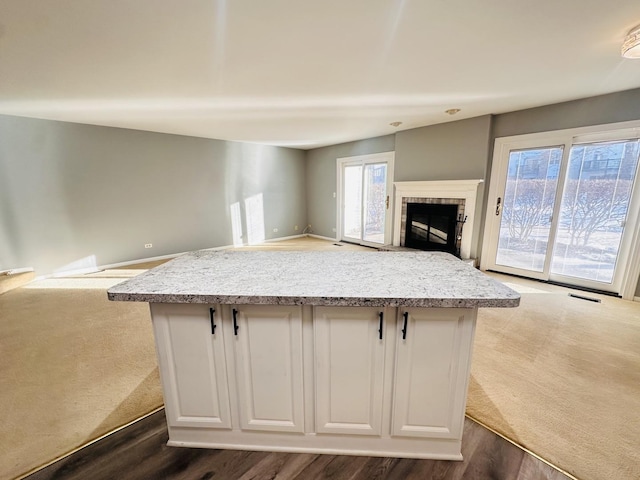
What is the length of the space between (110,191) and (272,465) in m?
5.05

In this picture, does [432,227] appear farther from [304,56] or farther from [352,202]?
[304,56]

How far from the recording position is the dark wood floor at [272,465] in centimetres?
126

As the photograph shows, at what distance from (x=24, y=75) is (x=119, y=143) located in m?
2.15

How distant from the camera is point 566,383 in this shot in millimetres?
1860

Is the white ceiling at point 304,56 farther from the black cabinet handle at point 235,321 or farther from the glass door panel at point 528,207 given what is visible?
the black cabinet handle at point 235,321

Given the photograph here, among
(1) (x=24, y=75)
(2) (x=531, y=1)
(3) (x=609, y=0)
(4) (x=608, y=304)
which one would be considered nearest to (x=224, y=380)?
(2) (x=531, y=1)

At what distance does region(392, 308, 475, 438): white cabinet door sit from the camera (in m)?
1.19

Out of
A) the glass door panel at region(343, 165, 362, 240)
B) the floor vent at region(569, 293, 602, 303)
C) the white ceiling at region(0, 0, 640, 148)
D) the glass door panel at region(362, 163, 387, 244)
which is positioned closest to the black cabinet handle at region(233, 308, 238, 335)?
the white ceiling at region(0, 0, 640, 148)

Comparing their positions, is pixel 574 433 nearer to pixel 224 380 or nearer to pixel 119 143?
pixel 224 380

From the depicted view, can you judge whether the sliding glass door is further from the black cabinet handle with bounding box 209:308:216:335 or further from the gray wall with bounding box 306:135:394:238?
the black cabinet handle with bounding box 209:308:216:335

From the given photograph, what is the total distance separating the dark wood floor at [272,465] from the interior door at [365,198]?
14.6 ft

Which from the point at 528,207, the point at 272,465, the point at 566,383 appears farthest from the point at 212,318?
the point at 528,207

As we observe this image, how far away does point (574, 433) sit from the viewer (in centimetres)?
147

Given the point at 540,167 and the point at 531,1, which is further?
the point at 540,167
